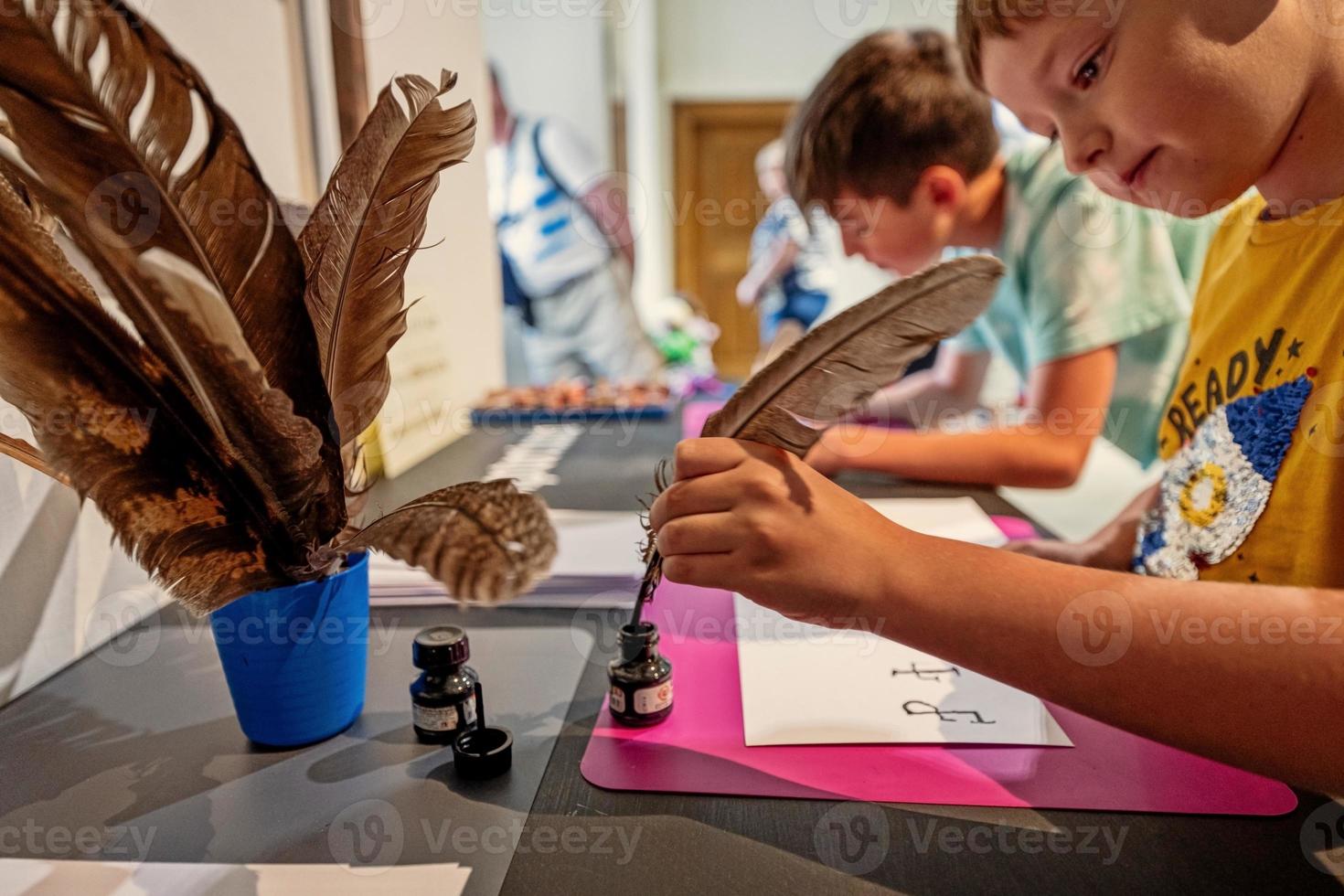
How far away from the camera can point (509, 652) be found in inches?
29.2

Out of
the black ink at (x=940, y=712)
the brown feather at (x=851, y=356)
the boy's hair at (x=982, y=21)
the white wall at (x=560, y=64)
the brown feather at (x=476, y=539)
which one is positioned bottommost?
the black ink at (x=940, y=712)

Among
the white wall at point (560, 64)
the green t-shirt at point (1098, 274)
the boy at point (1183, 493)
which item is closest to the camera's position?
the boy at point (1183, 493)

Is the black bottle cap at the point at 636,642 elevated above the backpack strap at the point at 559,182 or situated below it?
below

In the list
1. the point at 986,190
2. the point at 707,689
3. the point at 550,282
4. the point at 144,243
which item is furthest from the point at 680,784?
the point at 550,282

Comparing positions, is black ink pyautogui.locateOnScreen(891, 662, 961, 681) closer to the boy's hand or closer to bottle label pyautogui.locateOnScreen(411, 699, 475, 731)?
the boy's hand

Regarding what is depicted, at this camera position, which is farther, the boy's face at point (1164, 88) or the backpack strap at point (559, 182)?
the backpack strap at point (559, 182)

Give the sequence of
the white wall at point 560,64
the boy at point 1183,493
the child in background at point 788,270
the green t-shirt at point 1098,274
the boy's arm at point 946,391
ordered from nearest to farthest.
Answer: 1. the boy at point 1183,493
2. the green t-shirt at point 1098,274
3. the boy's arm at point 946,391
4. the white wall at point 560,64
5. the child in background at point 788,270

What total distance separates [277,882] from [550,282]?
2.89 m

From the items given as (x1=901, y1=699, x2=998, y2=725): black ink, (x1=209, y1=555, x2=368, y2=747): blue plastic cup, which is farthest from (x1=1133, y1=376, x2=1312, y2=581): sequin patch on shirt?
(x1=209, y1=555, x2=368, y2=747): blue plastic cup

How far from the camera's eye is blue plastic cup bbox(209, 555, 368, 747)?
0.54 m

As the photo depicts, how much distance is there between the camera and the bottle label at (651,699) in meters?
0.60

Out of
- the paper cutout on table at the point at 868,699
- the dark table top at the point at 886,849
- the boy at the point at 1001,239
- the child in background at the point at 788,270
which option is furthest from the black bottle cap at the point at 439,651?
Result: the child in background at the point at 788,270

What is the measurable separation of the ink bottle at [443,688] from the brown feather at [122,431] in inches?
4.8

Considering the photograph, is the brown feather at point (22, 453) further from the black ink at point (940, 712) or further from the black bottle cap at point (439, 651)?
the black ink at point (940, 712)
